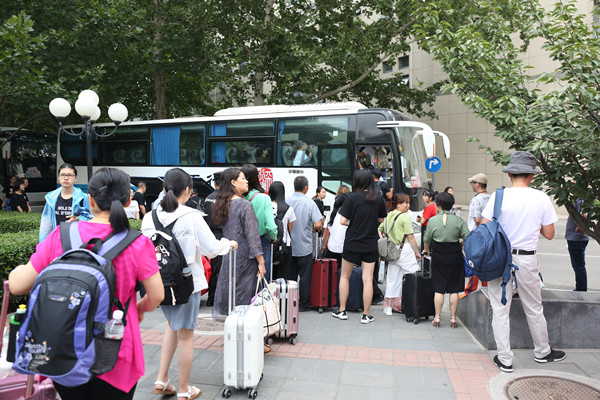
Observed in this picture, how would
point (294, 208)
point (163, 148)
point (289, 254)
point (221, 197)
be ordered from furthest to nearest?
point (163, 148) < point (294, 208) < point (289, 254) < point (221, 197)

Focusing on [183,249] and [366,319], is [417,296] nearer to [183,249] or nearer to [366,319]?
[366,319]

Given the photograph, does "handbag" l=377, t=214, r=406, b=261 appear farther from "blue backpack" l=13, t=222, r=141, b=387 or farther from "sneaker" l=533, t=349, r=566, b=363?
"blue backpack" l=13, t=222, r=141, b=387

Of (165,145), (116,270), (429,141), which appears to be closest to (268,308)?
(116,270)

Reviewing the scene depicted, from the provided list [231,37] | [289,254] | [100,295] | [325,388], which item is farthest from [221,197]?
[231,37]

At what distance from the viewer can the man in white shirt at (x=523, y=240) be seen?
4301 millimetres

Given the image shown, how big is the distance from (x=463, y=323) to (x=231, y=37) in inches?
625

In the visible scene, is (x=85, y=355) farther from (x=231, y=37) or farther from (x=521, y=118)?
(x=231, y=37)

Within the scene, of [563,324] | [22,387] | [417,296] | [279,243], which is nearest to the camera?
[22,387]

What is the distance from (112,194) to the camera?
2367 millimetres

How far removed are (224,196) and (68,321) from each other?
2653 millimetres

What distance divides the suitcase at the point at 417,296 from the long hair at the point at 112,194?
14.6 feet

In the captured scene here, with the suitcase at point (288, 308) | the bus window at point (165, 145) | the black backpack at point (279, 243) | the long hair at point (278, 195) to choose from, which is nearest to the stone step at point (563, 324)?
the suitcase at point (288, 308)

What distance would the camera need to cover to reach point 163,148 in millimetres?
14289

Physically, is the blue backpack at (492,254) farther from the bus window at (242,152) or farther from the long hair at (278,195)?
the bus window at (242,152)
